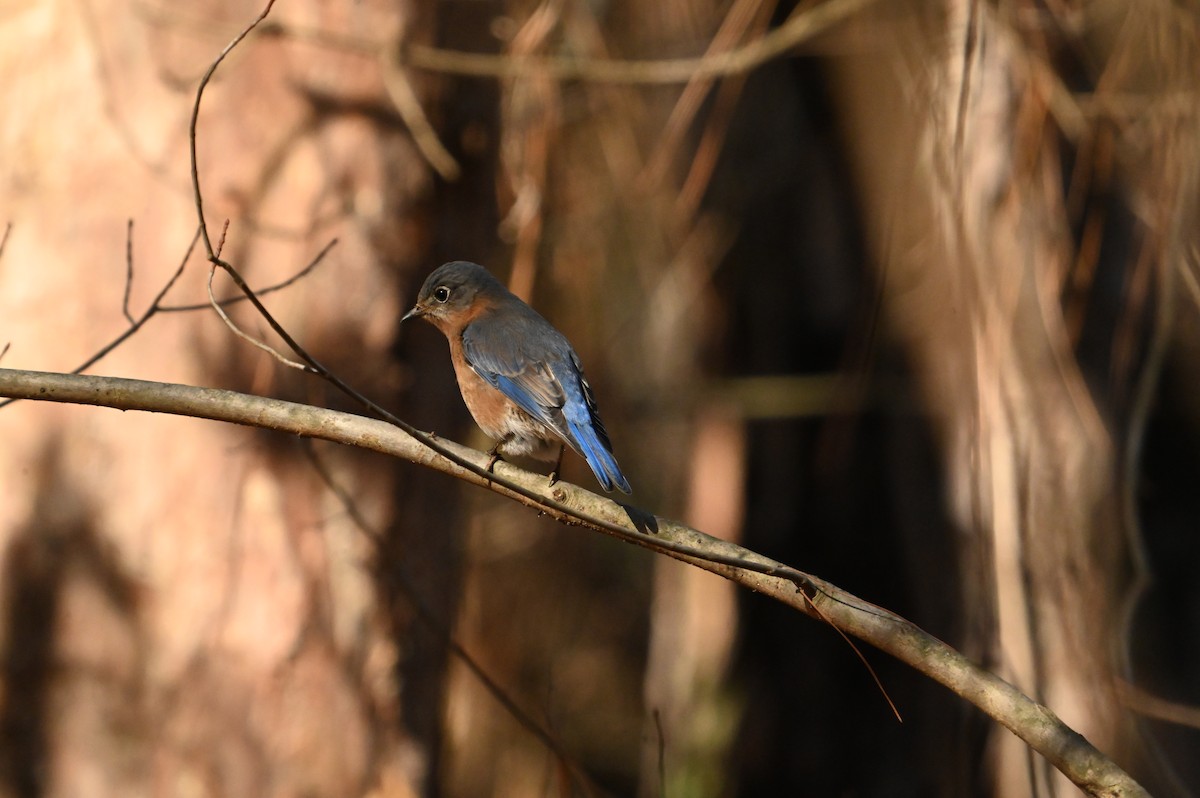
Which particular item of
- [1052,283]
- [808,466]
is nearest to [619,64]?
[1052,283]

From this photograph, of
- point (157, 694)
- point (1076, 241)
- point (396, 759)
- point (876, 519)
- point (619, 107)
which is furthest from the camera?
point (876, 519)

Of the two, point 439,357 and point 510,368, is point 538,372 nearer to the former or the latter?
point 510,368

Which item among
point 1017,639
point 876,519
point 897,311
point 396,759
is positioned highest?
point 897,311

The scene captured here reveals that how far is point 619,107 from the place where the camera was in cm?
616

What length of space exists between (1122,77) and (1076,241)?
833mm

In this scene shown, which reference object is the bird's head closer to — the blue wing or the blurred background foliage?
the blue wing

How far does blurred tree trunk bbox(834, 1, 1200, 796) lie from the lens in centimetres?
412

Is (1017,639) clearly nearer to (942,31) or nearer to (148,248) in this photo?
(942,31)

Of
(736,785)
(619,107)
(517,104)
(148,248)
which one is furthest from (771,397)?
(148,248)

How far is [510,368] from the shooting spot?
373 cm

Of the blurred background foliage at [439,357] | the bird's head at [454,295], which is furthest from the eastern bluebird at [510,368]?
the blurred background foliage at [439,357]

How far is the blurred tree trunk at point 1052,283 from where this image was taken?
4.12 meters

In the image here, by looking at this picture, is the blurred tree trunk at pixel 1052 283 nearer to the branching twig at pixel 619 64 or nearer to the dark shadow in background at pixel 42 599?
the branching twig at pixel 619 64

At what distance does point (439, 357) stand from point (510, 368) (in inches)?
32.1
